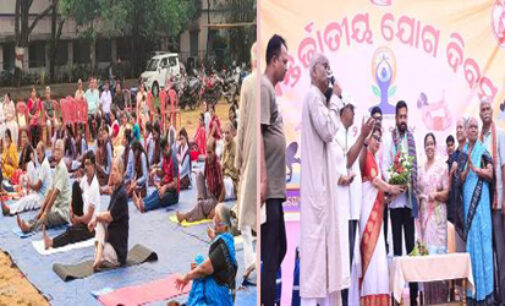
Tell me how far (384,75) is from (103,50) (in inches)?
71.9

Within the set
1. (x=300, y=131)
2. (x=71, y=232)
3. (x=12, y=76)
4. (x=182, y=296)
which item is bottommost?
(x=182, y=296)


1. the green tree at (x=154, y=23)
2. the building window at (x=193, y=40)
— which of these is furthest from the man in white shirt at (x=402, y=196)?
the green tree at (x=154, y=23)

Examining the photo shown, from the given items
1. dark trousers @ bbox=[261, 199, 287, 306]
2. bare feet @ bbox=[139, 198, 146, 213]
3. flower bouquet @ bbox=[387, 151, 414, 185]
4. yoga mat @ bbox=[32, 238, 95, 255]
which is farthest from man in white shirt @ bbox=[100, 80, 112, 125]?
flower bouquet @ bbox=[387, 151, 414, 185]

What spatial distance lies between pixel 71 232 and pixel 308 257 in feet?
4.68

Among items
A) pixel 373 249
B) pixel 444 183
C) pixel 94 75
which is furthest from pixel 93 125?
pixel 444 183

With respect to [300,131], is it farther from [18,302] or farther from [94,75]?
[18,302]

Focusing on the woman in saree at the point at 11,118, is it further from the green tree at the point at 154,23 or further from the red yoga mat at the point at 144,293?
the red yoga mat at the point at 144,293

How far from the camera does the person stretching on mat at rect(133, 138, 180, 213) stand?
4.88 metres

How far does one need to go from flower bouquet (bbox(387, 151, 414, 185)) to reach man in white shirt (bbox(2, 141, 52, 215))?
86.5 inches

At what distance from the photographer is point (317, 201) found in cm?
506

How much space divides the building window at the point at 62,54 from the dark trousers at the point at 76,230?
2.23 ft

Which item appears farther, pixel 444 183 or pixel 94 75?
pixel 444 183

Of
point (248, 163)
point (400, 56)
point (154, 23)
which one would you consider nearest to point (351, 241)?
point (248, 163)

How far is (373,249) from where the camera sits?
17.6 feet
